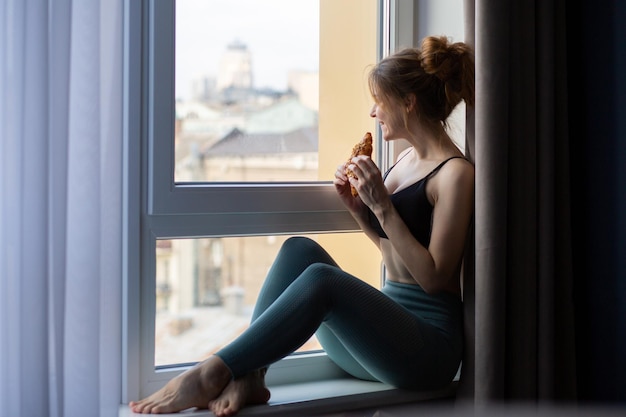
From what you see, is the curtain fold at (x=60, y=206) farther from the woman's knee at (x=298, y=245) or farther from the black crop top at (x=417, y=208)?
the black crop top at (x=417, y=208)

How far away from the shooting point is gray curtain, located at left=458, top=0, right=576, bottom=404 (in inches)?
68.6

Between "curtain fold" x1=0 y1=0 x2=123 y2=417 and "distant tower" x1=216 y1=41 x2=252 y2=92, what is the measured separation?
0.97 ft

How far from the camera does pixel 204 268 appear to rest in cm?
193

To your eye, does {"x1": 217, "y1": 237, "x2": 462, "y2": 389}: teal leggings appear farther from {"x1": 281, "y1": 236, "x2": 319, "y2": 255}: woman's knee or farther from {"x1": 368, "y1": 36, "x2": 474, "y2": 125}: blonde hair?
{"x1": 368, "y1": 36, "x2": 474, "y2": 125}: blonde hair

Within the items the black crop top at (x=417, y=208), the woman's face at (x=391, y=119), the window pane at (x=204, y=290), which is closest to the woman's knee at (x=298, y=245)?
the window pane at (x=204, y=290)

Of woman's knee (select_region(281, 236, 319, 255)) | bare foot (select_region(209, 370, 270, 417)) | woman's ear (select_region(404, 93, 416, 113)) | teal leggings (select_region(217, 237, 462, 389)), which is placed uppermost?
woman's ear (select_region(404, 93, 416, 113))

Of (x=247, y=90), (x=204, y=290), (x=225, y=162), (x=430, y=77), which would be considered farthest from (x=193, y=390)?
(x=430, y=77)

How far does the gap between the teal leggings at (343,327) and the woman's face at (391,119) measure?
0.35m

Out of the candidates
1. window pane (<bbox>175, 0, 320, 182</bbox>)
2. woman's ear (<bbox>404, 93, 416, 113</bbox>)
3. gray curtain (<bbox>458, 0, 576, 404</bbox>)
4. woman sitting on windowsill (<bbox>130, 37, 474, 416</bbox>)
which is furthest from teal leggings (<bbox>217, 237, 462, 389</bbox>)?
woman's ear (<bbox>404, 93, 416, 113</bbox>)

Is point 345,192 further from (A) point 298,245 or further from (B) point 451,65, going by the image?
(B) point 451,65

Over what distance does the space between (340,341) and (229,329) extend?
0.31 metres

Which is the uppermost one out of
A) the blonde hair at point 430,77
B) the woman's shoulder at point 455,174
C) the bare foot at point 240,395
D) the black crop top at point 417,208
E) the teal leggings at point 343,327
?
the blonde hair at point 430,77

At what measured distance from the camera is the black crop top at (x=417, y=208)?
6.00 feet

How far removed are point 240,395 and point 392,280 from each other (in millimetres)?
530
